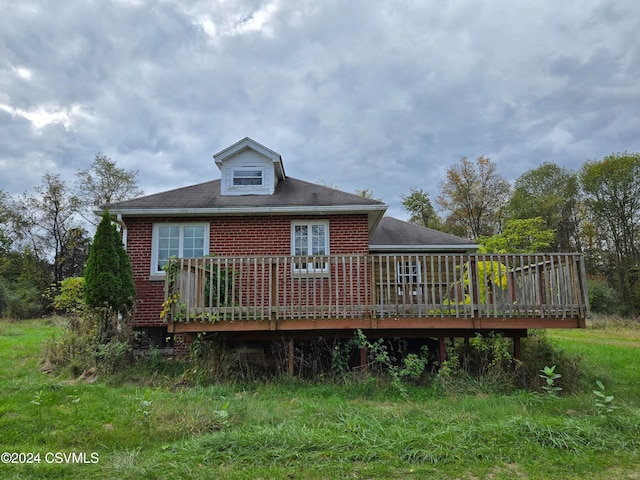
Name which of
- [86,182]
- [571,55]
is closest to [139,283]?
[571,55]

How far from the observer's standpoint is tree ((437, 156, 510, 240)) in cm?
3538

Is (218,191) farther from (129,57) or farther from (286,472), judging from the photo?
(286,472)

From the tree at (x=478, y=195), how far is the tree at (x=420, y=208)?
9.89 feet

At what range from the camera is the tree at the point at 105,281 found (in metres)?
8.93

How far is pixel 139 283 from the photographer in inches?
429

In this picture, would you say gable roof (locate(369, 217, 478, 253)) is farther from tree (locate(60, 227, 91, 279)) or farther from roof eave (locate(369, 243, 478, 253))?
tree (locate(60, 227, 91, 279))

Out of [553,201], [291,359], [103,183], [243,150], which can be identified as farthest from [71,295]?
[553,201]

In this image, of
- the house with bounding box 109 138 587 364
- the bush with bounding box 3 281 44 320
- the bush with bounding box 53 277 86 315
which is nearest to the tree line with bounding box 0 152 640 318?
the bush with bounding box 3 281 44 320

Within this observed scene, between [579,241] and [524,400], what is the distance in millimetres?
33700

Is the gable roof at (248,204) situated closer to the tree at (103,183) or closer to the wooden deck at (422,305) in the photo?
the wooden deck at (422,305)

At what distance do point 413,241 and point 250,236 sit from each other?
18.7ft

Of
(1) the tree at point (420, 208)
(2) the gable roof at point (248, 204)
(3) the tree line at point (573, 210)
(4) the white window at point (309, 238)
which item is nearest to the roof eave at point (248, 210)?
(2) the gable roof at point (248, 204)

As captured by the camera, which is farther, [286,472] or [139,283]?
[139,283]

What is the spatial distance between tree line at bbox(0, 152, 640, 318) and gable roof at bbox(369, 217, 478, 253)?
63.8 ft
